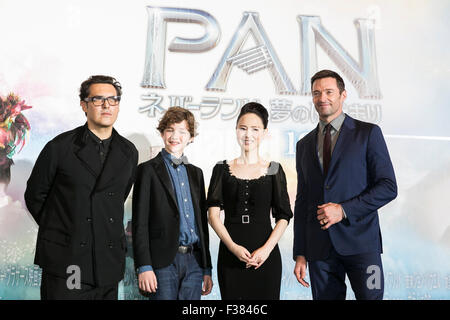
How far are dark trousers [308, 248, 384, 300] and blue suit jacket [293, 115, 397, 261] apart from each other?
0.04 metres

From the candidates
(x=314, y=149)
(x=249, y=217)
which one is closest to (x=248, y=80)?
(x=314, y=149)

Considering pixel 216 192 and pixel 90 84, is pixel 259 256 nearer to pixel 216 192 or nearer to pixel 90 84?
pixel 216 192

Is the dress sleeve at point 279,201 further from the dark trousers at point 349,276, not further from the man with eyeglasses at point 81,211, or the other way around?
the man with eyeglasses at point 81,211

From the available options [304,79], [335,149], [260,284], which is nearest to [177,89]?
[304,79]

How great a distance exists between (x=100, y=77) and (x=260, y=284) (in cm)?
160

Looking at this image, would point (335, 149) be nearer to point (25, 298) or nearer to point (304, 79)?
point (304, 79)

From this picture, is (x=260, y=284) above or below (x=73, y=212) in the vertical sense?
below

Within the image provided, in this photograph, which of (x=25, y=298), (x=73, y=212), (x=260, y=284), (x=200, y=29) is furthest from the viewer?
(x=200, y=29)

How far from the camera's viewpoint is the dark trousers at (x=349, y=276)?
2670 mm

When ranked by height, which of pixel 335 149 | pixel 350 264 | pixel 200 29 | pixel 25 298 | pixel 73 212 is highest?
pixel 200 29

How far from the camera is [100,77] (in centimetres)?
284

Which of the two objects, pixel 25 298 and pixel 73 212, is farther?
pixel 25 298

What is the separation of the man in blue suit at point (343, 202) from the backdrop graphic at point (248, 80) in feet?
2.28

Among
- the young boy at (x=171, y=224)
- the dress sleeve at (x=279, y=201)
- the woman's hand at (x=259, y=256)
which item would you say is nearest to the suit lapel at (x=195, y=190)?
the young boy at (x=171, y=224)
